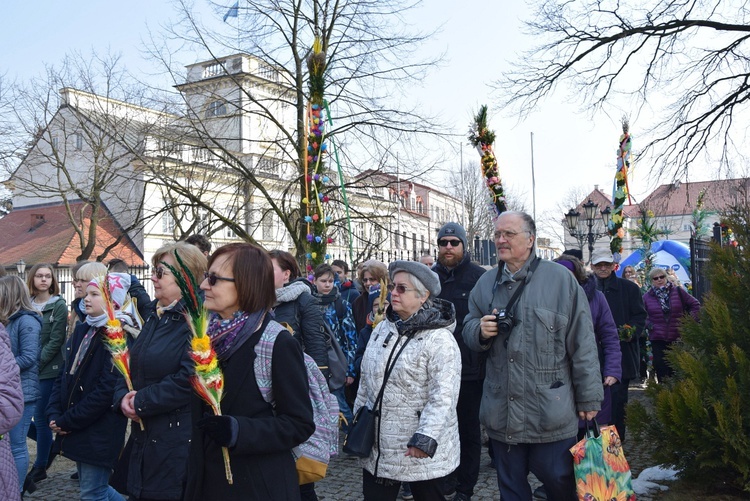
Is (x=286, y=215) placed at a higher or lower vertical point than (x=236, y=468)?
higher

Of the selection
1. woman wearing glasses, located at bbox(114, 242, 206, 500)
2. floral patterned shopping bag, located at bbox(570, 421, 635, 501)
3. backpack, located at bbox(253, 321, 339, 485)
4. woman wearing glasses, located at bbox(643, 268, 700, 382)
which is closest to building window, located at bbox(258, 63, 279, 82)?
woman wearing glasses, located at bbox(643, 268, 700, 382)

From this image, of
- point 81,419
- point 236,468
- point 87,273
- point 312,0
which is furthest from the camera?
point 312,0

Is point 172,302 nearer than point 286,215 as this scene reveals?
Yes

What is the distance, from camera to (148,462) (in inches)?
132

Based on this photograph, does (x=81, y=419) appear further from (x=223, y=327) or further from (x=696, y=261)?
(x=696, y=261)

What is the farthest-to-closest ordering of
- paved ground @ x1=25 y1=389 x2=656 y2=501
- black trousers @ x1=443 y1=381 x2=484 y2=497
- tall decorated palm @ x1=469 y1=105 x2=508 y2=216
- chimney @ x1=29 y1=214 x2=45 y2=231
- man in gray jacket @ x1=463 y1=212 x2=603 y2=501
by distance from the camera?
chimney @ x1=29 y1=214 x2=45 y2=231, tall decorated palm @ x1=469 y1=105 x2=508 y2=216, paved ground @ x1=25 y1=389 x2=656 y2=501, black trousers @ x1=443 y1=381 x2=484 y2=497, man in gray jacket @ x1=463 y1=212 x2=603 y2=501

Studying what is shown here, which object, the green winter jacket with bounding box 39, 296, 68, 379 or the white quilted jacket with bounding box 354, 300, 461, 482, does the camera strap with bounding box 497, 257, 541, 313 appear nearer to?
the white quilted jacket with bounding box 354, 300, 461, 482

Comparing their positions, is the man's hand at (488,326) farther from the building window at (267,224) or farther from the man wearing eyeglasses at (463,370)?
the building window at (267,224)

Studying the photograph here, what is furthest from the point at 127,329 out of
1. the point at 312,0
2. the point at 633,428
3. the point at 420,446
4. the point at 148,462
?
the point at 312,0

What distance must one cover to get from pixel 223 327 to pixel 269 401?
0.37m

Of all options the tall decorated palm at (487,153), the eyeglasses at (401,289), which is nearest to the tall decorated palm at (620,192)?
the tall decorated palm at (487,153)

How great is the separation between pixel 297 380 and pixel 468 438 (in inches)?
128

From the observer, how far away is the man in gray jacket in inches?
155

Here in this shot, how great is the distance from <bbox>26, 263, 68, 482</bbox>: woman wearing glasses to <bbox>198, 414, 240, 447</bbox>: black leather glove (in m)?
4.76
